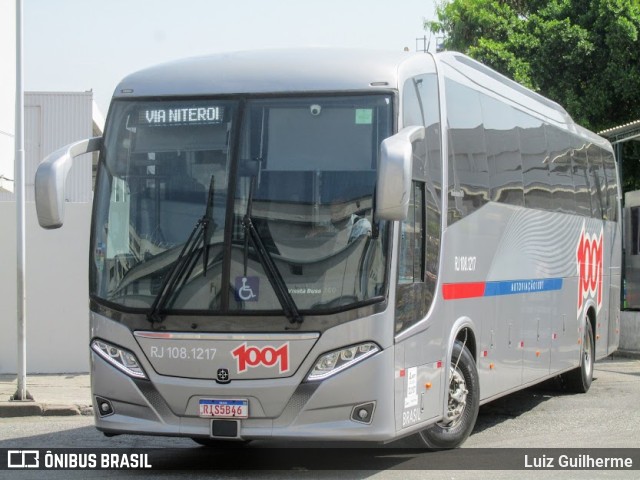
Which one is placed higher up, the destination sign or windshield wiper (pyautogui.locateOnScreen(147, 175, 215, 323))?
the destination sign

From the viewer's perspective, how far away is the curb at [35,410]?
1328cm

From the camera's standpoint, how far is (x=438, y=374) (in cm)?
984

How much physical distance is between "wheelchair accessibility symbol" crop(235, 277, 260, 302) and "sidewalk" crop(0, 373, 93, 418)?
5387 millimetres

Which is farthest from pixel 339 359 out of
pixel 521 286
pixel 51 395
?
pixel 51 395

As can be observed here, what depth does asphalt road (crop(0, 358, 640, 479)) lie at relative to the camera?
30.7 feet

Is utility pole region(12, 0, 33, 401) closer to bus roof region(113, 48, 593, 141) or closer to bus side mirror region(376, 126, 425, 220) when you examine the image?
bus roof region(113, 48, 593, 141)

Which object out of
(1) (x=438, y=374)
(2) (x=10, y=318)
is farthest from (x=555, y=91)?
(1) (x=438, y=374)

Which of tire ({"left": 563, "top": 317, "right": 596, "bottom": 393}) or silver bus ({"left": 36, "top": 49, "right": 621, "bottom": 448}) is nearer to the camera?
silver bus ({"left": 36, "top": 49, "right": 621, "bottom": 448})

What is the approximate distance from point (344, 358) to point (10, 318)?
9288mm

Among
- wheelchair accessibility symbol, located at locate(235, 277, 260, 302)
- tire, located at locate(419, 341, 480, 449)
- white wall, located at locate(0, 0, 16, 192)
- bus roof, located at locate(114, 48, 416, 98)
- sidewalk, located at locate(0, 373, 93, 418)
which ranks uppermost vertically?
white wall, located at locate(0, 0, 16, 192)

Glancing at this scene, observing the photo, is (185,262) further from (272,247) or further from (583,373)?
(583,373)

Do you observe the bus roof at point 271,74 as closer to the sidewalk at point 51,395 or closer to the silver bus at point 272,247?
the silver bus at point 272,247

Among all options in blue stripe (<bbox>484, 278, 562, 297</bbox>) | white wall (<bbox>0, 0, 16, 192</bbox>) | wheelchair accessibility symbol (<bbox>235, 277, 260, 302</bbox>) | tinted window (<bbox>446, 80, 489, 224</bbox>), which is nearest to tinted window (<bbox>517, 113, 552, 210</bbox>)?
blue stripe (<bbox>484, 278, 562, 297</bbox>)

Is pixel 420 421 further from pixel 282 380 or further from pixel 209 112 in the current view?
pixel 209 112
